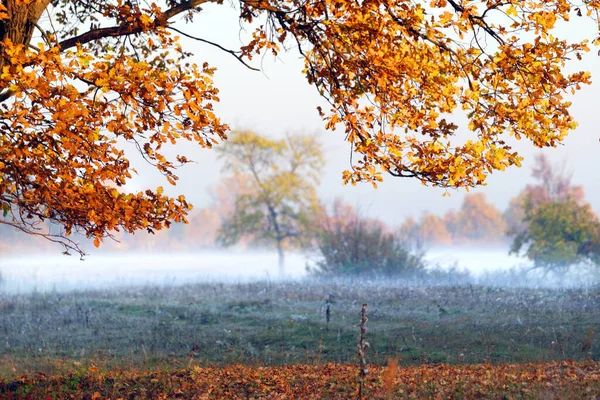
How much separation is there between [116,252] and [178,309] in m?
72.5

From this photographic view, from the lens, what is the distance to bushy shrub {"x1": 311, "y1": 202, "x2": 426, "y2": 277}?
109 ft

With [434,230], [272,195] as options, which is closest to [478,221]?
[434,230]

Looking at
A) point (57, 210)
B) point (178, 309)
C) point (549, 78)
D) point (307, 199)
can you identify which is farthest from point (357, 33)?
point (307, 199)

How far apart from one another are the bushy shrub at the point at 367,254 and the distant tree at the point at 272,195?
42.1 feet

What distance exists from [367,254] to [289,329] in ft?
59.1

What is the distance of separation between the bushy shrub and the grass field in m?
9.57

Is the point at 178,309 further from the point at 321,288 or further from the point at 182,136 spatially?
the point at 182,136

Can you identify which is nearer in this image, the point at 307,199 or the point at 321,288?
the point at 321,288

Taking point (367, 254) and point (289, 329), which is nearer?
point (289, 329)

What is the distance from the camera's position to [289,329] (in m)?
15.6

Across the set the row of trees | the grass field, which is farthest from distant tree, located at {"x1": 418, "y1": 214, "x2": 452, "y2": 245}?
the grass field

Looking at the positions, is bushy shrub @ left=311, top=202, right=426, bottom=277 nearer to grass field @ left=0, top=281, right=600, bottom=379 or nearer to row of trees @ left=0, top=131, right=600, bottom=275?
row of trees @ left=0, top=131, right=600, bottom=275

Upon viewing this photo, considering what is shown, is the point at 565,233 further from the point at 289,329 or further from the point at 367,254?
the point at 289,329

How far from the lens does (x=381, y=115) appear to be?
1005cm
